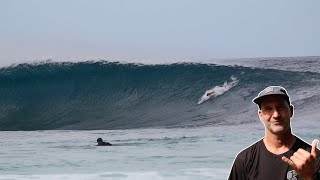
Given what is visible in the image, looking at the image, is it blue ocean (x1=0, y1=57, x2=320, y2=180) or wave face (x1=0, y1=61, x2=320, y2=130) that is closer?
blue ocean (x1=0, y1=57, x2=320, y2=180)

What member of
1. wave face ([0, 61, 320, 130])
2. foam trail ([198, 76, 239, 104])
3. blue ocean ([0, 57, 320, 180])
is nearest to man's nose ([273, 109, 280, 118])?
blue ocean ([0, 57, 320, 180])

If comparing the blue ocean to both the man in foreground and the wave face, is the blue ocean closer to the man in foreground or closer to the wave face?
the wave face

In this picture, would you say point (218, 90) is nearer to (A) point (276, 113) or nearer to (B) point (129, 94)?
(B) point (129, 94)

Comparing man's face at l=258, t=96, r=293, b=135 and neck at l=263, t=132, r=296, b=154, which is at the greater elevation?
man's face at l=258, t=96, r=293, b=135

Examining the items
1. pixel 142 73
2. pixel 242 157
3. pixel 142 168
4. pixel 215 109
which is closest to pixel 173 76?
pixel 142 73

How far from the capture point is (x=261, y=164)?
5.88ft

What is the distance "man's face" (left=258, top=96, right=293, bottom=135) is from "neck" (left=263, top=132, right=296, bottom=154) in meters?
0.02

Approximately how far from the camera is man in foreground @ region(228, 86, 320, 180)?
175 centimetres

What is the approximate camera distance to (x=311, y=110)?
16188mm

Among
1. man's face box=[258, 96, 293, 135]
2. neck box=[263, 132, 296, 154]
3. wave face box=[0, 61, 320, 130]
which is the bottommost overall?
neck box=[263, 132, 296, 154]

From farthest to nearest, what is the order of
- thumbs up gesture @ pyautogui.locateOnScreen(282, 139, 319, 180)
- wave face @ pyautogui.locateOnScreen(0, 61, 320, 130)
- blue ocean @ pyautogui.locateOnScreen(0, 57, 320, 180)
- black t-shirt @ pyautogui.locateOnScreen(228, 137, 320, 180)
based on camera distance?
1. wave face @ pyautogui.locateOnScreen(0, 61, 320, 130)
2. blue ocean @ pyautogui.locateOnScreen(0, 57, 320, 180)
3. black t-shirt @ pyautogui.locateOnScreen(228, 137, 320, 180)
4. thumbs up gesture @ pyautogui.locateOnScreen(282, 139, 319, 180)

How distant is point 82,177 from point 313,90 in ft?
42.0

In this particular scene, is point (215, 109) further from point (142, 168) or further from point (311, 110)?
point (142, 168)

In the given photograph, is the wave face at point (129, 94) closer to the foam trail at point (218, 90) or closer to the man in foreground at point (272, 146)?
the foam trail at point (218, 90)
